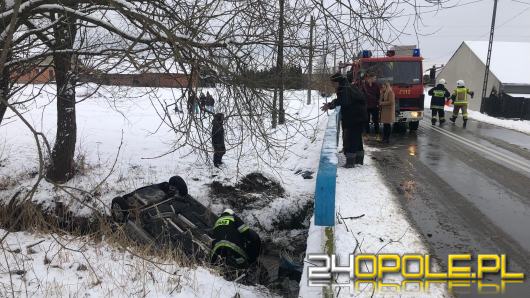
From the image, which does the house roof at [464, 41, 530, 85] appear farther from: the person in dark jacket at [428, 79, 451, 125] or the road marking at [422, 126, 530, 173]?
the road marking at [422, 126, 530, 173]

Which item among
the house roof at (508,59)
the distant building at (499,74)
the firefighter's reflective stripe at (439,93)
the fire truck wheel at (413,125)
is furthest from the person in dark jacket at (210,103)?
the house roof at (508,59)

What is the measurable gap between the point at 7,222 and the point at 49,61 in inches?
102

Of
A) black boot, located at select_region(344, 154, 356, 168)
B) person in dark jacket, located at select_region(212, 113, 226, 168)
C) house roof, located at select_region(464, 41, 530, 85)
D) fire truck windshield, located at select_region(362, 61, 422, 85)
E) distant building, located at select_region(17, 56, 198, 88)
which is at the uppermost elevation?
house roof, located at select_region(464, 41, 530, 85)

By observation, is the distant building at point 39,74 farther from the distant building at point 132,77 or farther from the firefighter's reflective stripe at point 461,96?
the firefighter's reflective stripe at point 461,96

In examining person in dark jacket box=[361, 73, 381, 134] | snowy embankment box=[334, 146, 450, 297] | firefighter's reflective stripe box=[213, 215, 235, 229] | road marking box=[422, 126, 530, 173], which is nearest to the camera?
snowy embankment box=[334, 146, 450, 297]

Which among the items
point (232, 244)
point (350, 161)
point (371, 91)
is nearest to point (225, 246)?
point (232, 244)

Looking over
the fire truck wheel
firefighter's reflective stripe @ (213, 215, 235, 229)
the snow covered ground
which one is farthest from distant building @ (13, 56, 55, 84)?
the fire truck wheel

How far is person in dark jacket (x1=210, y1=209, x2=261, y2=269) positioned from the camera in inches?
203

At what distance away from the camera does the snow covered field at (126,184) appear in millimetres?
4043

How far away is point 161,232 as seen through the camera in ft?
20.2

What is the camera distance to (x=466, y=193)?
6234 millimetres

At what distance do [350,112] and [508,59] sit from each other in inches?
1157

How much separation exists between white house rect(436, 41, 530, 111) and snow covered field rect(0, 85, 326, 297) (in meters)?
20.6

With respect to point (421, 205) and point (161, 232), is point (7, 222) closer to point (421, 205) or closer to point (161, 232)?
point (161, 232)
